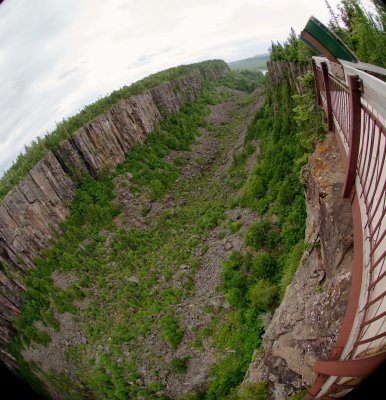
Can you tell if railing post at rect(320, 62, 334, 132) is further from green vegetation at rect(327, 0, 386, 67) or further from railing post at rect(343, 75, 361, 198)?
green vegetation at rect(327, 0, 386, 67)

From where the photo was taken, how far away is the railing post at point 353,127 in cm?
469

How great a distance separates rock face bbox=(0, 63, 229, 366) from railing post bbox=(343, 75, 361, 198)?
29915 mm

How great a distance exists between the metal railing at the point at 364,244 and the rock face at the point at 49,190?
29642 mm

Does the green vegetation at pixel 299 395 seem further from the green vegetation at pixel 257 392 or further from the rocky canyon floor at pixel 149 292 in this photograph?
the rocky canyon floor at pixel 149 292

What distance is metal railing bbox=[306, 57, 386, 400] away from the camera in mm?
3303

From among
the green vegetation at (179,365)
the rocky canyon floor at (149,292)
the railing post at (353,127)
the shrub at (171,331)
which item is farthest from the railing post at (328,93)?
the shrub at (171,331)

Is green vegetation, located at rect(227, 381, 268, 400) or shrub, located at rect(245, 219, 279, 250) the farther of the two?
shrub, located at rect(245, 219, 279, 250)

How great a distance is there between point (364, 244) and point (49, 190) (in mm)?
32717

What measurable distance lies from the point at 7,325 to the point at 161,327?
16192 millimetres

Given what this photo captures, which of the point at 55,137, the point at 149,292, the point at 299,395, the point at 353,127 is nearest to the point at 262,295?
the point at 299,395

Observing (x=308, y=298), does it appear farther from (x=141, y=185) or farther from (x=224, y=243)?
(x=141, y=185)

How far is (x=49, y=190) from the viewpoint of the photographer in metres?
32.7

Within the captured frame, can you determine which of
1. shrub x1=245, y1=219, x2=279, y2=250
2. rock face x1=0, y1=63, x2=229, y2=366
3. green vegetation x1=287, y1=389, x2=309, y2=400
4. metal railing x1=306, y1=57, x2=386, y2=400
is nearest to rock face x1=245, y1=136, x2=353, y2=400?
green vegetation x1=287, y1=389, x2=309, y2=400

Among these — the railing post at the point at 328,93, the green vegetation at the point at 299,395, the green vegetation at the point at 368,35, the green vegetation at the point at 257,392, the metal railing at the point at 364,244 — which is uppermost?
the green vegetation at the point at 368,35
